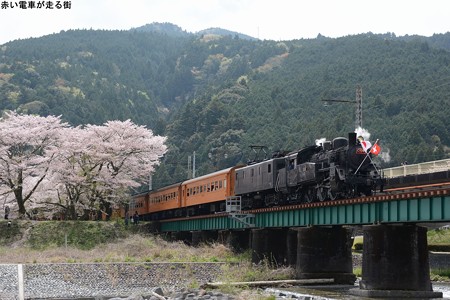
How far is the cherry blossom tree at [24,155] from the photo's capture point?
6197cm

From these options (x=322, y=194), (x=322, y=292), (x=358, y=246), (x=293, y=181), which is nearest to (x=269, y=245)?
(x=293, y=181)

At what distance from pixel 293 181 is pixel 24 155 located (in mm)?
31986

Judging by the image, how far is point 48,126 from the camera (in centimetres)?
6650

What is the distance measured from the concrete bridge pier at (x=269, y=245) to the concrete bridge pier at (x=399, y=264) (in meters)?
13.5

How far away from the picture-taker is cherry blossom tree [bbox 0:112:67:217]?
203 ft

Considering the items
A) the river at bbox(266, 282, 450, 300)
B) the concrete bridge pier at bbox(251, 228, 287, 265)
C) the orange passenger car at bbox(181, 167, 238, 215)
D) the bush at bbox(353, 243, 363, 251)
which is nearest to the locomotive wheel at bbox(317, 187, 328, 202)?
the river at bbox(266, 282, 450, 300)

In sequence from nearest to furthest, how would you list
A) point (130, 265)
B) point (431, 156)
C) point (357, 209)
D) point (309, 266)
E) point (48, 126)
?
point (357, 209) → point (309, 266) → point (130, 265) → point (48, 126) → point (431, 156)

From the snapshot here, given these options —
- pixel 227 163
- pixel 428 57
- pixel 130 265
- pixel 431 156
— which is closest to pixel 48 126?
pixel 130 265

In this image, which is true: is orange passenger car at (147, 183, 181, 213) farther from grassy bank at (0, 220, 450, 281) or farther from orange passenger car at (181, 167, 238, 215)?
grassy bank at (0, 220, 450, 281)

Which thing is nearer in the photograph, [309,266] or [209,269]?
[309,266]

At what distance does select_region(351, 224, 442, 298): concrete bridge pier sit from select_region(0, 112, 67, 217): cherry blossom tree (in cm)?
3832

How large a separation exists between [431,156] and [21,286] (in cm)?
8383

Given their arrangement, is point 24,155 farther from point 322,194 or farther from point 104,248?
point 322,194

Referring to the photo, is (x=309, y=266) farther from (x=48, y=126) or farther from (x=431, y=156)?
(x=431, y=156)
